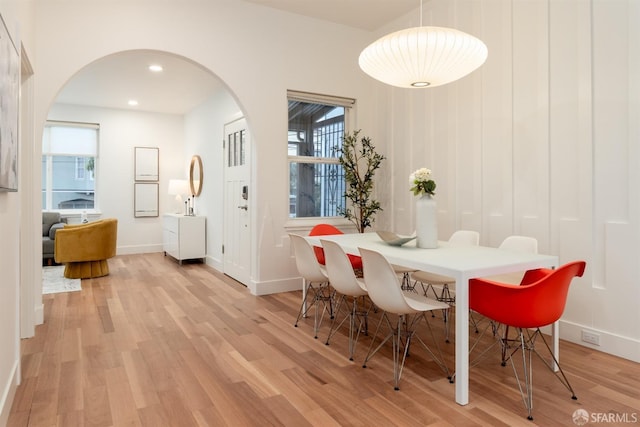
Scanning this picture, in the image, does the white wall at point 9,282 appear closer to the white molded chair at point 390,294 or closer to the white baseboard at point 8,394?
the white baseboard at point 8,394

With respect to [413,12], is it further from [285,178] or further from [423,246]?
[423,246]

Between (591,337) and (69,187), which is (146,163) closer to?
(69,187)

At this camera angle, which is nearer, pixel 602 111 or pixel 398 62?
pixel 398 62

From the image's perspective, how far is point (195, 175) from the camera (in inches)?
300

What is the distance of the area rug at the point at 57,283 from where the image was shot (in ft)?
16.0

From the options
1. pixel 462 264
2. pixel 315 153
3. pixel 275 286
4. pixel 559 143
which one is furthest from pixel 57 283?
pixel 559 143

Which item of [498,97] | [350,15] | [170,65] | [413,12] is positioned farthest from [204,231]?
[498,97]

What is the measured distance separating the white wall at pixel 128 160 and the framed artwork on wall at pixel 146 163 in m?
0.08

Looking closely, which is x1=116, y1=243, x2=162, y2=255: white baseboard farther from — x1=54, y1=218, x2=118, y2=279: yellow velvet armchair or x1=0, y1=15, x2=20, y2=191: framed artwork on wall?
x1=0, y1=15, x2=20, y2=191: framed artwork on wall

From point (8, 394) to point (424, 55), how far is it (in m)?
3.03

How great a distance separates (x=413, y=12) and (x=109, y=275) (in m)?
5.40

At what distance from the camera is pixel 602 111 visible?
2.84 metres

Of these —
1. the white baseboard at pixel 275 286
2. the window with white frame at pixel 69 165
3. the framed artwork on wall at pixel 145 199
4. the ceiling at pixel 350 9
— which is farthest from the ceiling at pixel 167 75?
the white baseboard at pixel 275 286

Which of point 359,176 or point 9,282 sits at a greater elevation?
point 359,176
